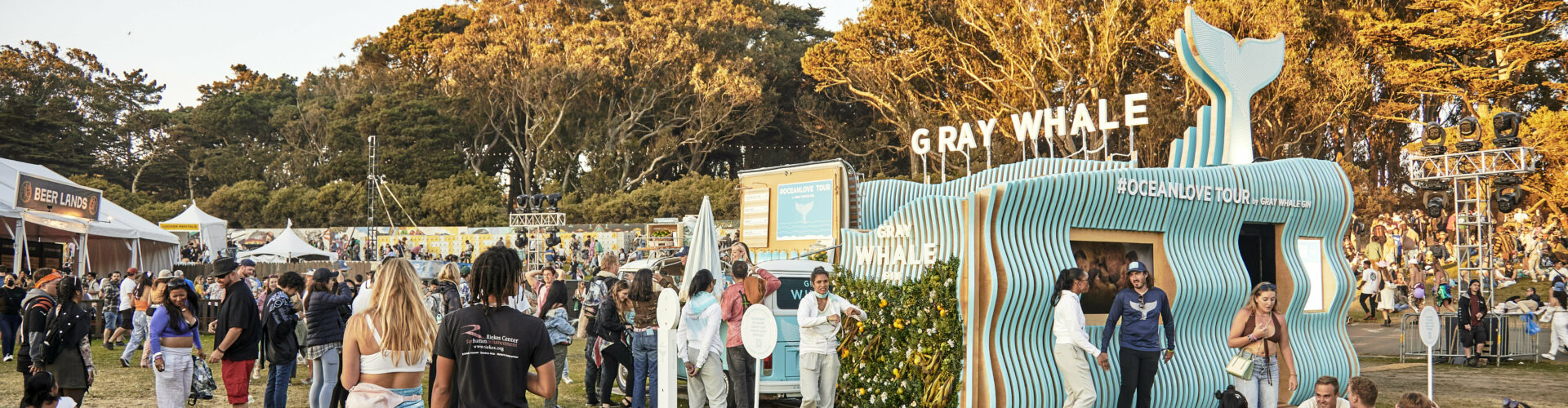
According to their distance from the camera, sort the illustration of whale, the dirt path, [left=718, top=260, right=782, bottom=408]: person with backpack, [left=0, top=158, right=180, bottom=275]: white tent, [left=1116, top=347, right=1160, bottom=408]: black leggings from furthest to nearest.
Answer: [left=0, top=158, right=180, bottom=275]: white tent < the illustration of whale < the dirt path < [left=718, top=260, right=782, bottom=408]: person with backpack < [left=1116, top=347, right=1160, bottom=408]: black leggings

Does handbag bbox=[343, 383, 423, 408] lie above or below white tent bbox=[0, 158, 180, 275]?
below

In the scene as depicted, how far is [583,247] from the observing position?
34.1 metres

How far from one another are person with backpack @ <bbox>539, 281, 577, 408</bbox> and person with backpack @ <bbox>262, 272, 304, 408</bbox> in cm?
179

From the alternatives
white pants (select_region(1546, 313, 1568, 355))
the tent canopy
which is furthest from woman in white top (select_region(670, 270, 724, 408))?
the tent canopy

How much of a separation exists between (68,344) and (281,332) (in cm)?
142

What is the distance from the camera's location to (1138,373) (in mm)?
7914

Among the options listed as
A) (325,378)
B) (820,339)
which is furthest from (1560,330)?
(325,378)

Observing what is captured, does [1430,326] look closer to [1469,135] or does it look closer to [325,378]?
[1469,135]

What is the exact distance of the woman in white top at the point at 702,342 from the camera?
7879 mm

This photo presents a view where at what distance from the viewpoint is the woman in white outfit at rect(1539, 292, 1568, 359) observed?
601 inches

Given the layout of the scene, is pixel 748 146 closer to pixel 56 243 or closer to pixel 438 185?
pixel 438 185

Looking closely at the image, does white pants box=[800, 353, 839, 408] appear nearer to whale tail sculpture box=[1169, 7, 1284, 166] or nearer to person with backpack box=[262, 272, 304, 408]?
person with backpack box=[262, 272, 304, 408]

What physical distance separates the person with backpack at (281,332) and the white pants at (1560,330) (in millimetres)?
15570

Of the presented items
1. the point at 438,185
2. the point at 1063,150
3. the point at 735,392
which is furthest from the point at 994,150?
the point at 735,392
